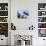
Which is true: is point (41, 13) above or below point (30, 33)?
above

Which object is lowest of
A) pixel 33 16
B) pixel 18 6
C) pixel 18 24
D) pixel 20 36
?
pixel 20 36

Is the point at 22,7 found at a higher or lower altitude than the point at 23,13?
higher

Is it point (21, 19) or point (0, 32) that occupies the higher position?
point (21, 19)

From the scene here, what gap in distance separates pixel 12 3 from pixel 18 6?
33 centimetres

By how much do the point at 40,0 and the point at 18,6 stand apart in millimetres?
1134

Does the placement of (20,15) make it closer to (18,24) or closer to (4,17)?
(18,24)

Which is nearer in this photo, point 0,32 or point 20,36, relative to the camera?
point 20,36

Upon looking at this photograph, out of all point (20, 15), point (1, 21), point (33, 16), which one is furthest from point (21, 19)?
point (1, 21)

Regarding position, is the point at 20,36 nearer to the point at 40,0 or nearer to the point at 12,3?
the point at 12,3

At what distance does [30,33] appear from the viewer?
6.10 meters

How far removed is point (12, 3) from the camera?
615cm

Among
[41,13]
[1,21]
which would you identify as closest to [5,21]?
[1,21]

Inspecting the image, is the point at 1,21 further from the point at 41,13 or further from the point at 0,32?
the point at 41,13

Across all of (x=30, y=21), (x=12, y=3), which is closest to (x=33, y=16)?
(x=30, y=21)
